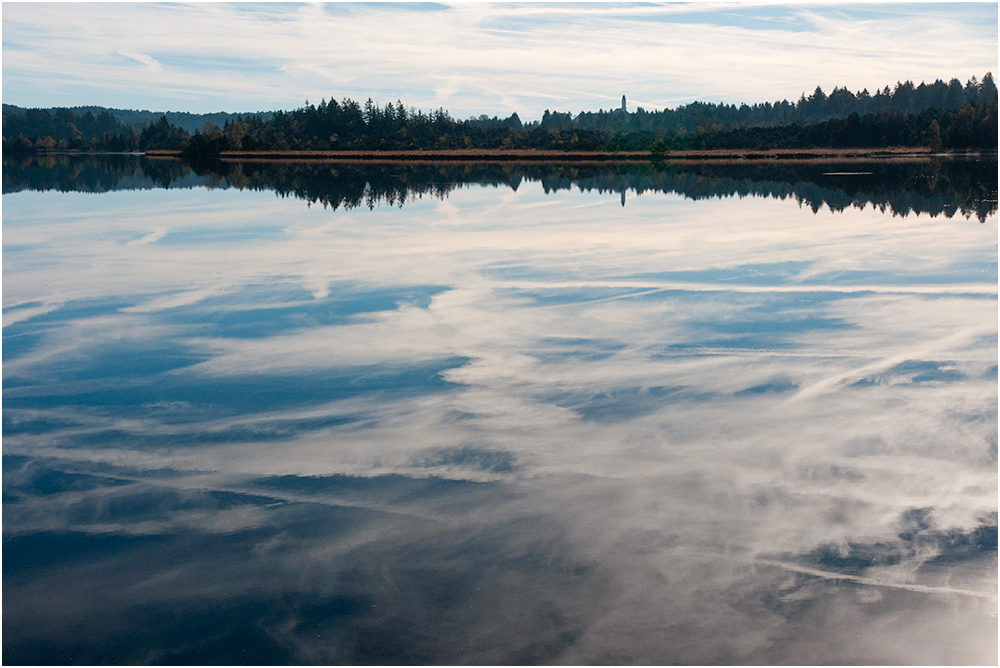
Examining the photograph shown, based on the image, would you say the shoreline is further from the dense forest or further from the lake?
the lake

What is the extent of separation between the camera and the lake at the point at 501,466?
5.55 meters

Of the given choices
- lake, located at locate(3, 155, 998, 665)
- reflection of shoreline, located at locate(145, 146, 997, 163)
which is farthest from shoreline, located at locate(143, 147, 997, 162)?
lake, located at locate(3, 155, 998, 665)

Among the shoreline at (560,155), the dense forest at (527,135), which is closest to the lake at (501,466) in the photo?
the shoreline at (560,155)

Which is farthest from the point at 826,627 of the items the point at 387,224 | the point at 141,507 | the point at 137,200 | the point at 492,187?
the point at 492,187

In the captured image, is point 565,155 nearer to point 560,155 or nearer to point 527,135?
point 560,155

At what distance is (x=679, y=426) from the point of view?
29.3 feet

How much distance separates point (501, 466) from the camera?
312 inches

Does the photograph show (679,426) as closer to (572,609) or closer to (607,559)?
(607,559)

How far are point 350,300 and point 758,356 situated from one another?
7590mm

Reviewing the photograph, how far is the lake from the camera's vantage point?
5547mm

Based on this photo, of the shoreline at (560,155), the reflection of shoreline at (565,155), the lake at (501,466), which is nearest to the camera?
the lake at (501,466)

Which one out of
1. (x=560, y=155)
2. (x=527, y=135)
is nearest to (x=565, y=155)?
(x=560, y=155)

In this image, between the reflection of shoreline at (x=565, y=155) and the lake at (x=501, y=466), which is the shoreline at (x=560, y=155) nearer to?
the reflection of shoreline at (x=565, y=155)

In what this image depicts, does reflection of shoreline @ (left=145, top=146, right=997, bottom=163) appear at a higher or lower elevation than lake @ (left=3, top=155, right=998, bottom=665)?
higher
